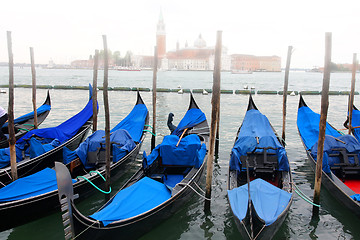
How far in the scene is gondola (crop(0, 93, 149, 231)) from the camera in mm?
3439

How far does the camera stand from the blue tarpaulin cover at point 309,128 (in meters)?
5.70

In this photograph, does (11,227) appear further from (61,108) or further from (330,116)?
(330,116)

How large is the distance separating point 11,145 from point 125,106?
31.8 feet

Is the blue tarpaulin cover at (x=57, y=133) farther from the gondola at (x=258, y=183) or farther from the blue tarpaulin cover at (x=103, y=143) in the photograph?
the gondola at (x=258, y=183)

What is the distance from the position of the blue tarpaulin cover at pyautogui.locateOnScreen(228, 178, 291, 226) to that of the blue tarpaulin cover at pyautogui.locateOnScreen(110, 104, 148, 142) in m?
2.96

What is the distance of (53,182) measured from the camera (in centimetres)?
383

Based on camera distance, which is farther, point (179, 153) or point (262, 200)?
point (179, 153)

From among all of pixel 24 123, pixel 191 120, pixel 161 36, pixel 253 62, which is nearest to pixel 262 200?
pixel 191 120

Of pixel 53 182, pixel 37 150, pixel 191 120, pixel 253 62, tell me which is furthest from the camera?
pixel 253 62

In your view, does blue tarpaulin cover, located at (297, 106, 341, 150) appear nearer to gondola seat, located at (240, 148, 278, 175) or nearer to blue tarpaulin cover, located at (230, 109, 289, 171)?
blue tarpaulin cover, located at (230, 109, 289, 171)

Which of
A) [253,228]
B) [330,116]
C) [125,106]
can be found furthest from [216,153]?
[125,106]

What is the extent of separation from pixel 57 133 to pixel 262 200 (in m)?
3.84

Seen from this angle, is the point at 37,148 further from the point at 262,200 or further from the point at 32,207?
the point at 262,200

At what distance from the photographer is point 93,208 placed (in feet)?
13.8
